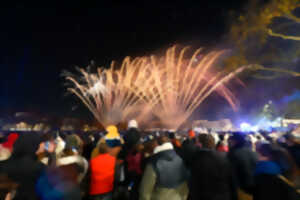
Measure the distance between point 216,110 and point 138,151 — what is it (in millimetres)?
50150

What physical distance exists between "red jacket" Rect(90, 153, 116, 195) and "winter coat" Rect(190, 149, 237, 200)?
1562 millimetres

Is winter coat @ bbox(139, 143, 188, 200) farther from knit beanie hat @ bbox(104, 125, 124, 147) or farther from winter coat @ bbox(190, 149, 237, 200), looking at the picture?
knit beanie hat @ bbox(104, 125, 124, 147)

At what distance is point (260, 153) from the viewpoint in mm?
3303

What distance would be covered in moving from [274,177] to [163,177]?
1.61 m

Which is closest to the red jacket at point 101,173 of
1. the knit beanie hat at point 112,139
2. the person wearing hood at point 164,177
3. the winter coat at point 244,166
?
the person wearing hood at point 164,177

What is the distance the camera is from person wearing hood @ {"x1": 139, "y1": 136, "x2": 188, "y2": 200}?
3.54m

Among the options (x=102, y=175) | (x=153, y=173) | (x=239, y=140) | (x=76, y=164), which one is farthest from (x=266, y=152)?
(x=76, y=164)

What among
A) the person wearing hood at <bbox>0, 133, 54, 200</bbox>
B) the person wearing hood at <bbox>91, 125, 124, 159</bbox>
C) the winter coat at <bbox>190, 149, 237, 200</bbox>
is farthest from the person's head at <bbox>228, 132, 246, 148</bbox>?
the person wearing hood at <bbox>0, 133, 54, 200</bbox>

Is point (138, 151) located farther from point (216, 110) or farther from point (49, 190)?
point (216, 110)

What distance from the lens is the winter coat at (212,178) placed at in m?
3.65

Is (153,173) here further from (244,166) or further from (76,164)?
(244,166)

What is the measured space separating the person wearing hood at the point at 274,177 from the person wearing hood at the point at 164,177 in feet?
3.97

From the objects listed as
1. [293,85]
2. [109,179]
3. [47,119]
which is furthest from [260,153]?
[47,119]

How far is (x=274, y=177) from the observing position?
9.48 ft
